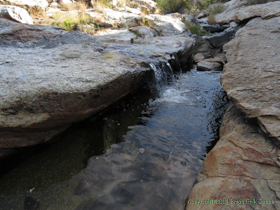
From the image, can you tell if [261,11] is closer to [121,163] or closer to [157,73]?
[157,73]

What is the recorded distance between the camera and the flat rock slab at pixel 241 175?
131 centimetres

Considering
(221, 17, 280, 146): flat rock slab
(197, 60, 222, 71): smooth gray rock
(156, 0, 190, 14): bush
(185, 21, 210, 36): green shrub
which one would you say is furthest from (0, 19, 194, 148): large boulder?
(156, 0, 190, 14): bush

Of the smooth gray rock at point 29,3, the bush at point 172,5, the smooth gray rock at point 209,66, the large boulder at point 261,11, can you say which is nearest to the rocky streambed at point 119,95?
the large boulder at point 261,11

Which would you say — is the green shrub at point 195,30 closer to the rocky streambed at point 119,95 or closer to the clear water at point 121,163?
the rocky streambed at point 119,95

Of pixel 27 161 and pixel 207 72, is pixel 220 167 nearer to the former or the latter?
pixel 27 161

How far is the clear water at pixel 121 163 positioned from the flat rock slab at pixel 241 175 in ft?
1.04

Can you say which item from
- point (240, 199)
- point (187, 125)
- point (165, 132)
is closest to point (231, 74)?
point (187, 125)

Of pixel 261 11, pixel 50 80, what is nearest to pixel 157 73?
pixel 50 80

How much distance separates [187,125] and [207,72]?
10.8 feet

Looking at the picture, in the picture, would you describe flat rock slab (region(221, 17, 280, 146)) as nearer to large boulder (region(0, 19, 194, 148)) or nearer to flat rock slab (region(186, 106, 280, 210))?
flat rock slab (region(186, 106, 280, 210))

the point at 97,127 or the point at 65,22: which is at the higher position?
the point at 65,22

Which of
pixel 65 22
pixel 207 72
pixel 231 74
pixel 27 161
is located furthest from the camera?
pixel 65 22

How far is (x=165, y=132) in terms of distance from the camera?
272 centimetres

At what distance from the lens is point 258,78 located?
7.63 feet
